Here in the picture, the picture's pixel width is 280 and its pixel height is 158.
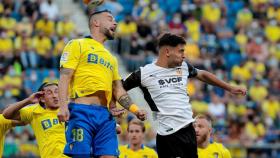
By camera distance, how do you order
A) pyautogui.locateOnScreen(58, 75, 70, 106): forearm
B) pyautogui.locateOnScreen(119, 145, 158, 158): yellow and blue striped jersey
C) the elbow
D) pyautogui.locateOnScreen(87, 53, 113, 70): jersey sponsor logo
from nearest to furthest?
1. pyautogui.locateOnScreen(58, 75, 70, 106): forearm
2. pyautogui.locateOnScreen(87, 53, 113, 70): jersey sponsor logo
3. the elbow
4. pyautogui.locateOnScreen(119, 145, 158, 158): yellow and blue striped jersey

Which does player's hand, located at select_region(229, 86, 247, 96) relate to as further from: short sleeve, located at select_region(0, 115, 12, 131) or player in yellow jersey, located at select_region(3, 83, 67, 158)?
short sleeve, located at select_region(0, 115, 12, 131)

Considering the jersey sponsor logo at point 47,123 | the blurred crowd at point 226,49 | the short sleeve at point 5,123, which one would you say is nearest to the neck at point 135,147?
the jersey sponsor logo at point 47,123

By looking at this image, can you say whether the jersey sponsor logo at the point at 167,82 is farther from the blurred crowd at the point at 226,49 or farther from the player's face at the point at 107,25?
the blurred crowd at the point at 226,49

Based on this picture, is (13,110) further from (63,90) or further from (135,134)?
(135,134)

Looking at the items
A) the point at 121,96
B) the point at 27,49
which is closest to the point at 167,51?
the point at 121,96

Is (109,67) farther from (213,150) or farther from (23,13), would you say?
(23,13)

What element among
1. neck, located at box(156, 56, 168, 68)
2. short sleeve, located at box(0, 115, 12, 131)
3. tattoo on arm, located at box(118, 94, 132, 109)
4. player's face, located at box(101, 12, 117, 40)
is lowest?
short sleeve, located at box(0, 115, 12, 131)

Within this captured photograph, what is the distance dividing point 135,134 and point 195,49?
13.5 m

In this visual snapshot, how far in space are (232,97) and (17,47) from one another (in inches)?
242

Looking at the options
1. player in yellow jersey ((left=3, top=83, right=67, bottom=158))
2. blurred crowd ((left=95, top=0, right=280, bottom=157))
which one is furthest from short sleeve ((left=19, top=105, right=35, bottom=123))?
blurred crowd ((left=95, top=0, right=280, bottom=157))

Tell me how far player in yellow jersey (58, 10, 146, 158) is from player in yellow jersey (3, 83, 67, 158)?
168 cm

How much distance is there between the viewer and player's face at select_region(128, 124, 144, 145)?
1376 cm

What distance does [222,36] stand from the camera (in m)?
28.8

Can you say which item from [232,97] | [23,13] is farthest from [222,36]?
[23,13]
